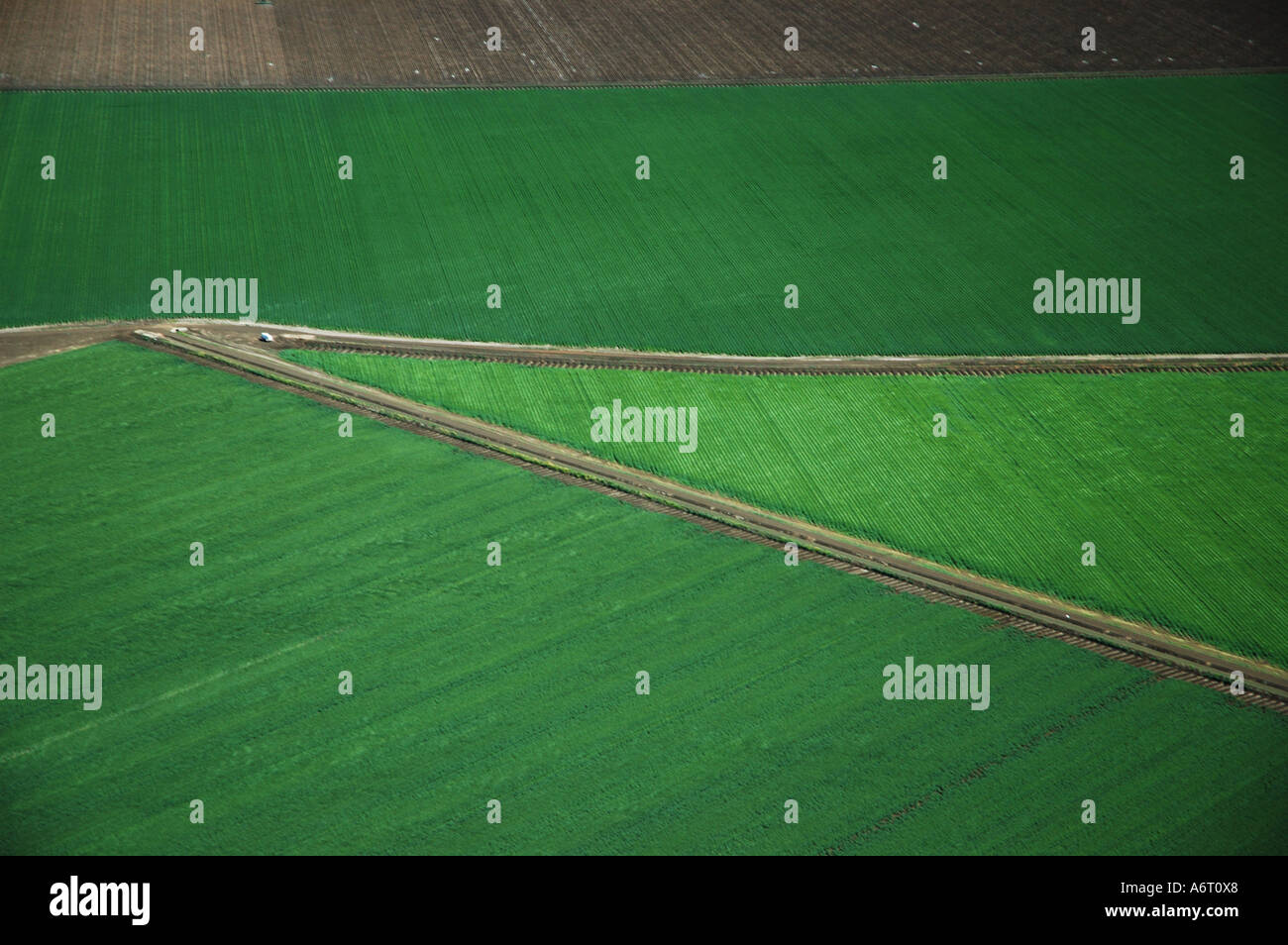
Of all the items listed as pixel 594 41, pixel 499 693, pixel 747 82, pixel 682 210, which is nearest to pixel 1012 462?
pixel 499 693

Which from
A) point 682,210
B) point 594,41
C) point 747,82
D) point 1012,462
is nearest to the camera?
point 1012,462

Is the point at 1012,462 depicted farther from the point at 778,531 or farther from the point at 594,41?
the point at 594,41

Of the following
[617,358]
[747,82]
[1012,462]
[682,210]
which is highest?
[747,82]

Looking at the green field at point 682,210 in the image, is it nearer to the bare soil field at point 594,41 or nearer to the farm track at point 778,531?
the bare soil field at point 594,41

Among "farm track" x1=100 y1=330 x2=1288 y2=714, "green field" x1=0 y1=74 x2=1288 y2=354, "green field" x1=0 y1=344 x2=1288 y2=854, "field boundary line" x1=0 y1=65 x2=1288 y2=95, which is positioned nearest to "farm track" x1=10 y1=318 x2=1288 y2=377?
"green field" x1=0 y1=74 x2=1288 y2=354

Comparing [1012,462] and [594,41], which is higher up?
[594,41]

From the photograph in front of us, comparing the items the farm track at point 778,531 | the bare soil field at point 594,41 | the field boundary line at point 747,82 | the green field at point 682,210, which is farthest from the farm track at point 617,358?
Result: the bare soil field at point 594,41

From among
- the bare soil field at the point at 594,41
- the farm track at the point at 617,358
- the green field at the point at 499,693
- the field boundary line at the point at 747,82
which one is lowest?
the green field at the point at 499,693

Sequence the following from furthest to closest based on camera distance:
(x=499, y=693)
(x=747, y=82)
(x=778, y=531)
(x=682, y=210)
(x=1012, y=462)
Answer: (x=747, y=82) → (x=682, y=210) → (x=1012, y=462) → (x=778, y=531) → (x=499, y=693)
